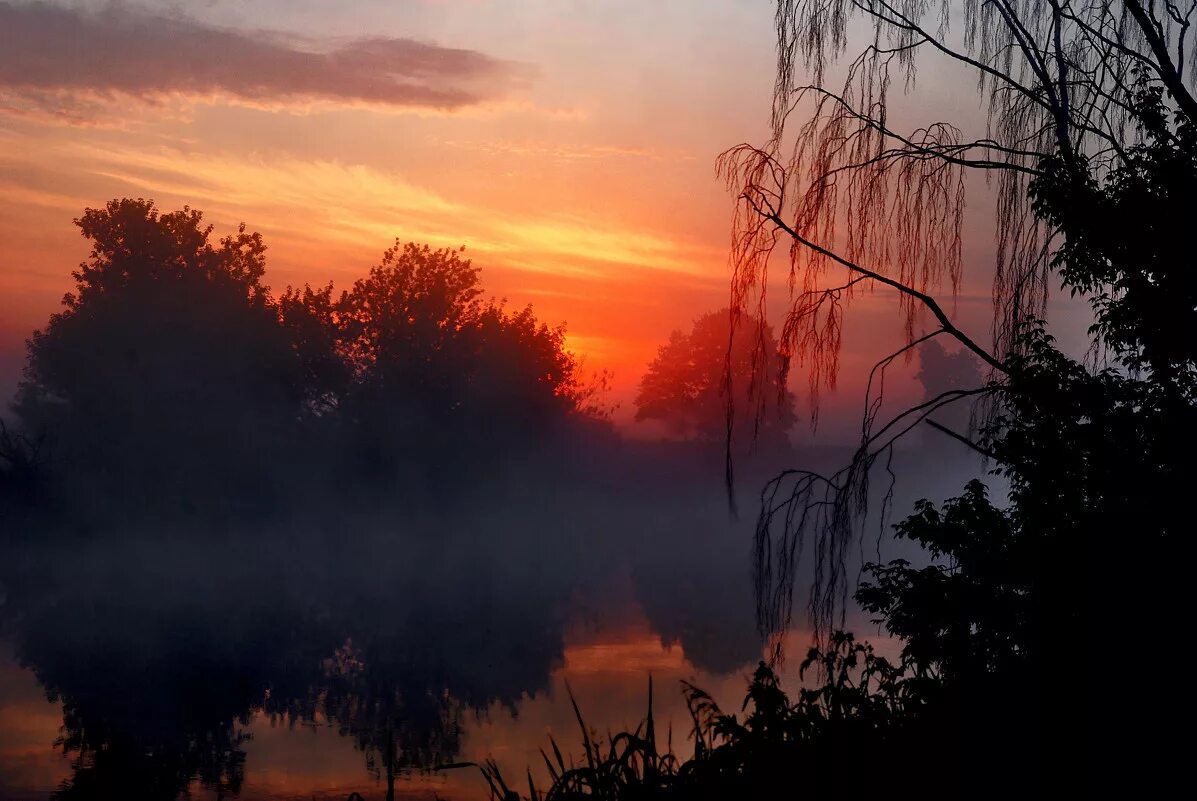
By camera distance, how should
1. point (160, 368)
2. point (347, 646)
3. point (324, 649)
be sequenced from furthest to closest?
point (160, 368), point (347, 646), point (324, 649)

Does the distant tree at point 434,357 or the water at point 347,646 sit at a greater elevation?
the distant tree at point 434,357

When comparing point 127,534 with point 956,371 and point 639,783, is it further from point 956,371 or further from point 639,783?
point 956,371

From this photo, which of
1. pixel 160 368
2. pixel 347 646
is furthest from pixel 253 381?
pixel 347 646

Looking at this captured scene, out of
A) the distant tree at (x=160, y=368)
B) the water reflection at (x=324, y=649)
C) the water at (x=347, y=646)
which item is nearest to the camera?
the water at (x=347, y=646)

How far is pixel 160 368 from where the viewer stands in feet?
163

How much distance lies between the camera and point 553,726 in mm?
24297

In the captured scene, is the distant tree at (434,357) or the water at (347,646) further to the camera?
the distant tree at (434,357)

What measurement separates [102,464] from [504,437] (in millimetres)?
18503

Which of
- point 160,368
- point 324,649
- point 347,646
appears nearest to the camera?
point 324,649

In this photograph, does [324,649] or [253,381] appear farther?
[253,381]

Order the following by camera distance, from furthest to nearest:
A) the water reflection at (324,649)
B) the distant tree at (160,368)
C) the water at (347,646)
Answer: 1. the distant tree at (160,368)
2. the water reflection at (324,649)
3. the water at (347,646)

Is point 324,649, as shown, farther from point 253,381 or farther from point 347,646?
point 253,381

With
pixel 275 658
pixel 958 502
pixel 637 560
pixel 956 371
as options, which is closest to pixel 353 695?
pixel 275 658

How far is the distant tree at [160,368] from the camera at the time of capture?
49.3 meters
